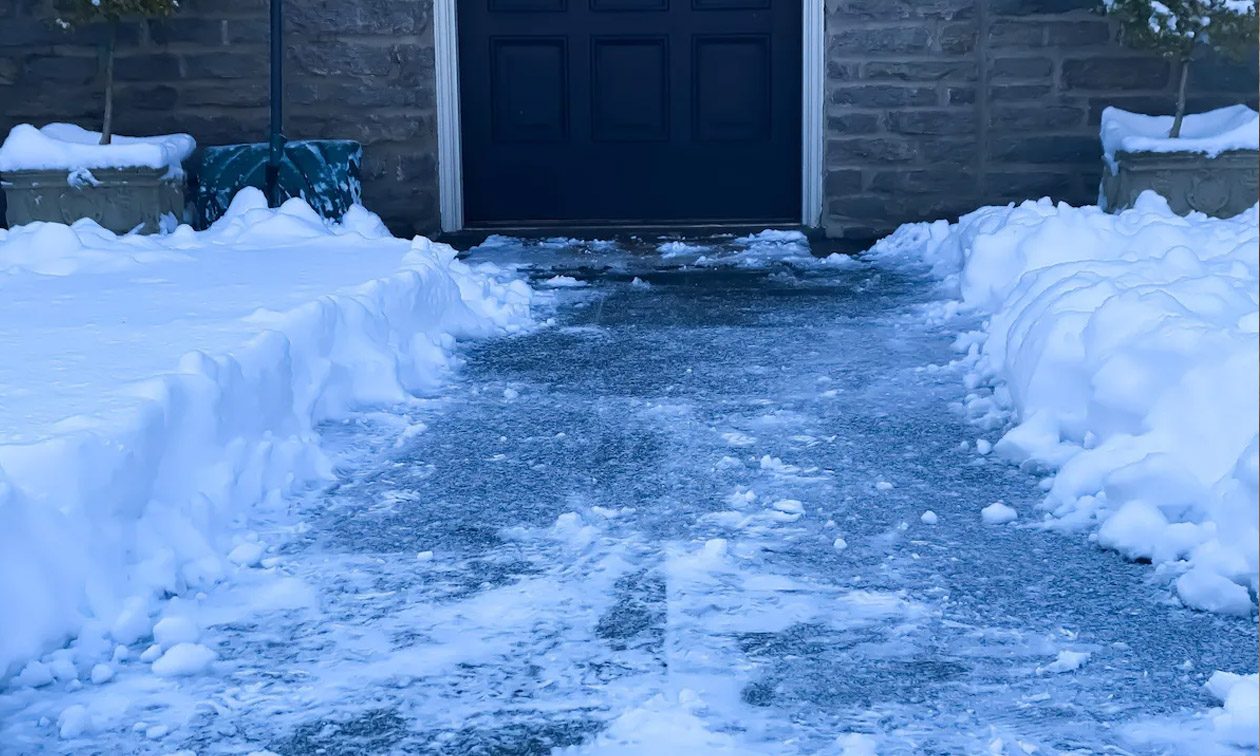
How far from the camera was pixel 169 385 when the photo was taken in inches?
97.7

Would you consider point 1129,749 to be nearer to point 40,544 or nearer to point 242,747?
point 242,747

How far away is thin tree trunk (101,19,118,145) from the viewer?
19.0 ft

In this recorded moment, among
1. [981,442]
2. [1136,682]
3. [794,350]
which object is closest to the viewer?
[1136,682]

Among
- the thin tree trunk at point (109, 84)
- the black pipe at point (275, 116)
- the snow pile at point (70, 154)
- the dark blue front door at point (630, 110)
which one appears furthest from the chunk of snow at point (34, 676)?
the dark blue front door at point (630, 110)

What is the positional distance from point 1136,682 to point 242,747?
1167 millimetres

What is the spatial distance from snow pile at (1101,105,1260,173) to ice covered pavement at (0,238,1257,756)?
282 centimetres

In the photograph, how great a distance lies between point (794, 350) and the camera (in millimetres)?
3975

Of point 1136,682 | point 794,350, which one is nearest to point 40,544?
point 1136,682

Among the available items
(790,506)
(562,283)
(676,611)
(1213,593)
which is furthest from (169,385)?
(562,283)

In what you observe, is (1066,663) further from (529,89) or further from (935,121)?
(529,89)

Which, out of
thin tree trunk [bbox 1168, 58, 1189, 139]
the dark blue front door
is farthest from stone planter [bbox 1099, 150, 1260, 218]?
the dark blue front door

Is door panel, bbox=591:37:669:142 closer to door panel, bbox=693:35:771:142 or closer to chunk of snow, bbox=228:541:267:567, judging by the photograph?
door panel, bbox=693:35:771:142

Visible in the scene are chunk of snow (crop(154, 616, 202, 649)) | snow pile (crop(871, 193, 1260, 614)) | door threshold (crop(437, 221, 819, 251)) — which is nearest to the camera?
chunk of snow (crop(154, 616, 202, 649))

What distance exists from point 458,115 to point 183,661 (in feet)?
16.3
